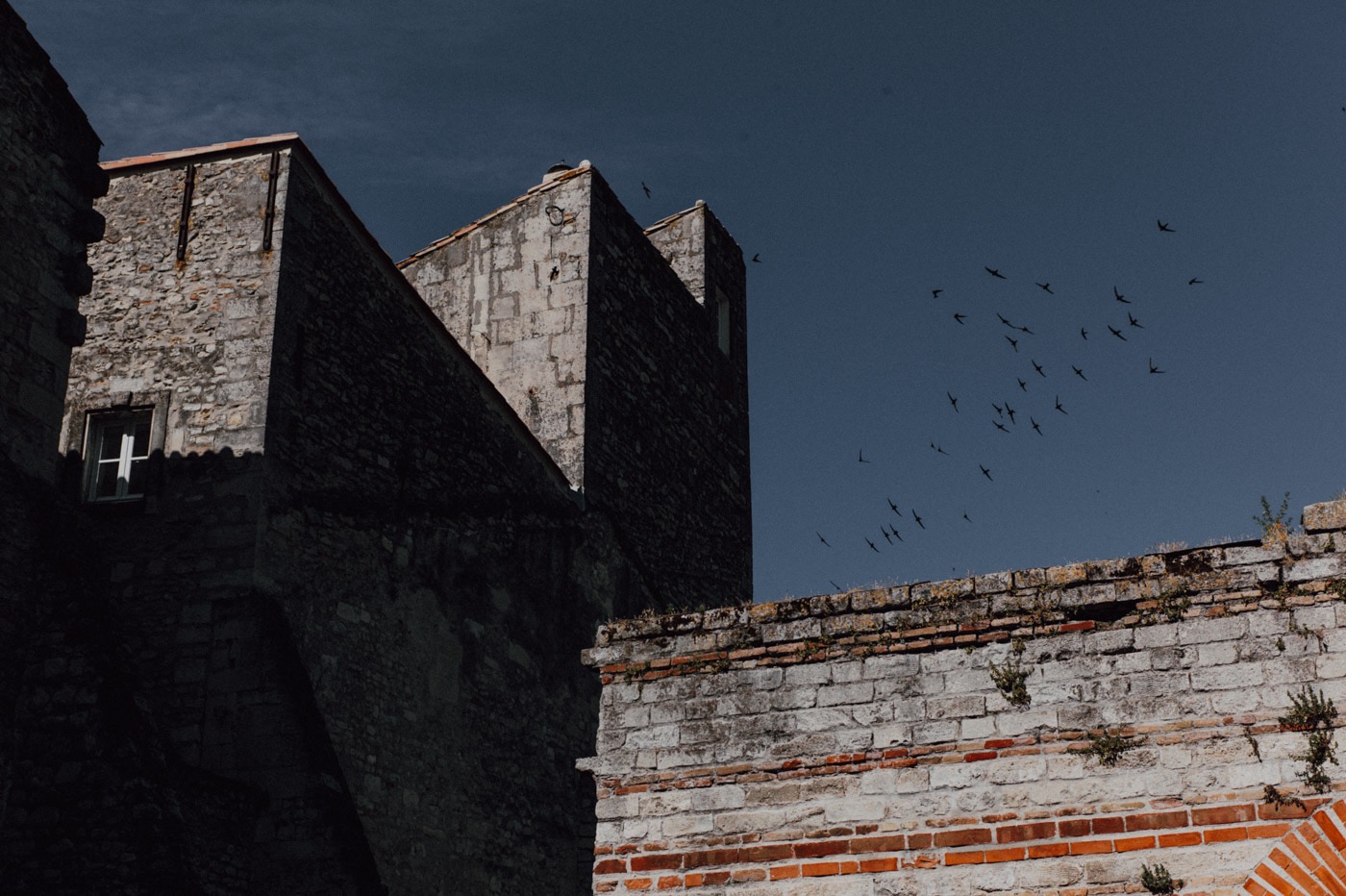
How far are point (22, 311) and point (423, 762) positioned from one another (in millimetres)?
4830

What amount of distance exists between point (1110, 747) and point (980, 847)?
75cm

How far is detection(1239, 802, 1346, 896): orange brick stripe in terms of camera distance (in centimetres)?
615

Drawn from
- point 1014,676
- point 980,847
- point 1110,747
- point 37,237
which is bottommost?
point 980,847

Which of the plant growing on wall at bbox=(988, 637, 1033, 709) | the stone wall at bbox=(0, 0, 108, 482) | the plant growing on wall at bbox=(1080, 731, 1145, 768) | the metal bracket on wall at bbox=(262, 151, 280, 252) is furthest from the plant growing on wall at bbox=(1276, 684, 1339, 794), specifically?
the metal bracket on wall at bbox=(262, 151, 280, 252)

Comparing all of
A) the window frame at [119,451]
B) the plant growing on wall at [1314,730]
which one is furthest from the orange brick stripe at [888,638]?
the window frame at [119,451]

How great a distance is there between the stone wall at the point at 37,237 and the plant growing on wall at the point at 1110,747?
24.1 ft

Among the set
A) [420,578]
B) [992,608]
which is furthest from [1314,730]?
[420,578]

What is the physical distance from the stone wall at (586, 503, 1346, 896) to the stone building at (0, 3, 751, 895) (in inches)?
152

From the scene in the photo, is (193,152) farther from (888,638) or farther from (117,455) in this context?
(888,638)

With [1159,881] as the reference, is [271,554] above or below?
above

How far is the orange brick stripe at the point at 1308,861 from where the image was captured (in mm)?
6152

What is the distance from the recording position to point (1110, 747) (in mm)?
6668

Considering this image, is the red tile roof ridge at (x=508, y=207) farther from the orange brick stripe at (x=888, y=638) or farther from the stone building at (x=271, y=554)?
the orange brick stripe at (x=888, y=638)

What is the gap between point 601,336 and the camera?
56.3ft
